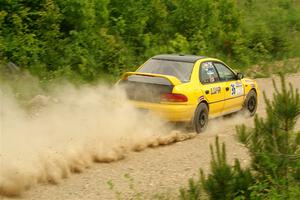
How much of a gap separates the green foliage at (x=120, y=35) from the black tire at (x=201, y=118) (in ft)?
16.0

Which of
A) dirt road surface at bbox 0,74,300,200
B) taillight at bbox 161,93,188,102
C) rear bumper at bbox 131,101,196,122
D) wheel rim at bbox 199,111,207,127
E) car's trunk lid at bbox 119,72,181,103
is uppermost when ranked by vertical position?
car's trunk lid at bbox 119,72,181,103

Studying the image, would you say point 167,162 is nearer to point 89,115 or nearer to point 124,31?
point 89,115

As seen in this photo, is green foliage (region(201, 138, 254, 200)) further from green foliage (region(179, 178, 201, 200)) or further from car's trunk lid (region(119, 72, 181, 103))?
car's trunk lid (region(119, 72, 181, 103))

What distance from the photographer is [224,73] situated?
1349 cm

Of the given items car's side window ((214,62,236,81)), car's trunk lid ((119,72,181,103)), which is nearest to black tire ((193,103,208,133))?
car's trunk lid ((119,72,181,103))

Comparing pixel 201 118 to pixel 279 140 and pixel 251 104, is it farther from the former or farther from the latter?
pixel 279 140

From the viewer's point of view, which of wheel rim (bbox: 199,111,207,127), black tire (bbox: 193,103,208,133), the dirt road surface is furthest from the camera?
wheel rim (bbox: 199,111,207,127)

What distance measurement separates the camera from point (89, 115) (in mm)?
12078

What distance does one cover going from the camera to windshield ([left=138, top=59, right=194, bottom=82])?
12.4 meters

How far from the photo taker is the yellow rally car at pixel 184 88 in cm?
1180

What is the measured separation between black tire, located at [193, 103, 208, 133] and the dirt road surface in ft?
0.65

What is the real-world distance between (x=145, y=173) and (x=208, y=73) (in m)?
4.00

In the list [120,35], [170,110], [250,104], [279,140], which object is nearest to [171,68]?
[170,110]

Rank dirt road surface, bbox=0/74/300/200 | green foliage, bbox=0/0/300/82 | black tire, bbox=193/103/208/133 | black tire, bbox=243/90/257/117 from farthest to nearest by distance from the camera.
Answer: green foliage, bbox=0/0/300/82, black tire, bbox=243/90/257/117, black tire, bbox=193/103/208/133, dirt road surface, bbox=0/74/300/200
